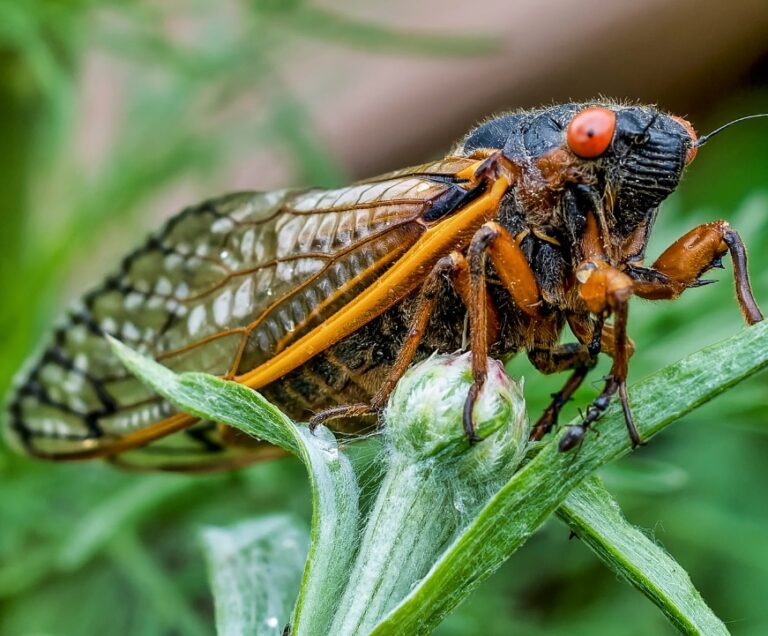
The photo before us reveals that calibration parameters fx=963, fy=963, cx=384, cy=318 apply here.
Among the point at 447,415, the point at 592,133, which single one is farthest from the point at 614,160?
the point at 447,415

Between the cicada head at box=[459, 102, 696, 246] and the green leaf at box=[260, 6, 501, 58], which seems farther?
the green leaf at box=[260, 6, 501, 58]

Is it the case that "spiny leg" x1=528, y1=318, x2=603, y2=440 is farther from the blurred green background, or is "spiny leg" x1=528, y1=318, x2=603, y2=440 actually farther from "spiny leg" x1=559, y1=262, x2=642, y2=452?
the blurred green background

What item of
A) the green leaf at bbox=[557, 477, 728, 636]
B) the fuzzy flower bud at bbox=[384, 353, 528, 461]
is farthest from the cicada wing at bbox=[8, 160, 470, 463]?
the green leaf at bbox=[557, 477, 728, 636]

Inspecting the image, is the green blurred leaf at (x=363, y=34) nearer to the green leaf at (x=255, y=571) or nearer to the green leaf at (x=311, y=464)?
the green leaf at (x=255, y=571)

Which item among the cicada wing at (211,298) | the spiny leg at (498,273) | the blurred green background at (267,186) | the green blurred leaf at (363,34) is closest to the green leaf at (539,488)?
the spiny leg at (498,273)

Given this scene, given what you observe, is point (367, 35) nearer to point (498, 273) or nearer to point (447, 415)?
point (498, 273)
